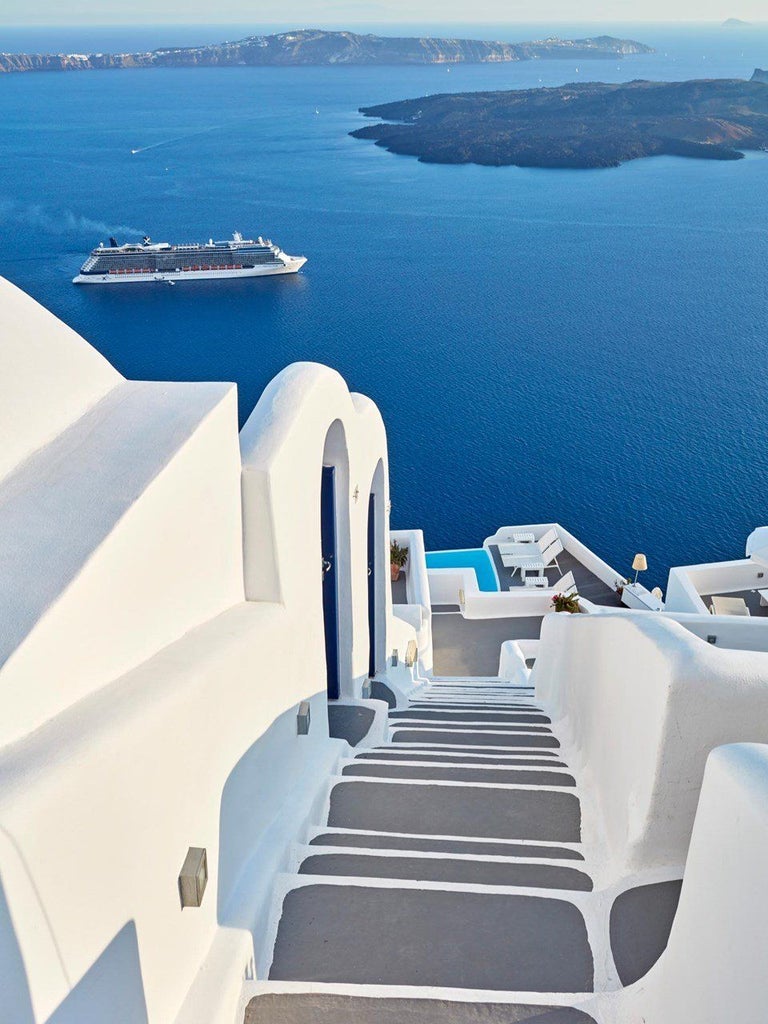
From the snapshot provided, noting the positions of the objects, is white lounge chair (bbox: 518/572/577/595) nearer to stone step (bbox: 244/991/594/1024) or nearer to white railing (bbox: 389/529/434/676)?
white railing (bbox: 389/529/434/676)

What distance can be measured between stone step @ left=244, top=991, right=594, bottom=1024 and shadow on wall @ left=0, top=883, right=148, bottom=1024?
50 cm

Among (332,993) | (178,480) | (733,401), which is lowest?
(733,401)

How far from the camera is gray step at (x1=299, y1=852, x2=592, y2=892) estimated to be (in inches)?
150

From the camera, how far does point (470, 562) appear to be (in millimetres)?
19328

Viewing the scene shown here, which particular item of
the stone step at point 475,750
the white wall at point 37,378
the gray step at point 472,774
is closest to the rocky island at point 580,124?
the stone step at point 475,750

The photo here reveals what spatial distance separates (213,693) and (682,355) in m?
40.1

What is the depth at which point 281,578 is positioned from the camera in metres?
4.76

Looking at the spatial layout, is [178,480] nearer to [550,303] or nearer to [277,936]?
[277,936]

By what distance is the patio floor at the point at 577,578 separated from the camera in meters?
18.8

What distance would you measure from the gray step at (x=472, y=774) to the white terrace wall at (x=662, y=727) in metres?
0.44

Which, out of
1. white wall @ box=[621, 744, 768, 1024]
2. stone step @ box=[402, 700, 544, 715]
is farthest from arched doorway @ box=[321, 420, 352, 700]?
white wall @ box=[621, 744, 768, 1024]

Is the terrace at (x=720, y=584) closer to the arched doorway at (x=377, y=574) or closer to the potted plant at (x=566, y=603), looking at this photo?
the potted plant at (x=566, y=603)

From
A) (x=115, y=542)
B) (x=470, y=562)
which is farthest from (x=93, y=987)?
(x=470, y=562)

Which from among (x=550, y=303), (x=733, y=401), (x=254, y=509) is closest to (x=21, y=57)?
(x=550, y=303)
